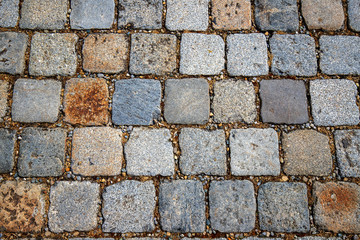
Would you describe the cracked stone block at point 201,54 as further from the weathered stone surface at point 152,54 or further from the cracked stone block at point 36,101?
the cracked stone block at point 36,101

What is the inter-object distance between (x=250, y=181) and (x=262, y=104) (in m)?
0.66

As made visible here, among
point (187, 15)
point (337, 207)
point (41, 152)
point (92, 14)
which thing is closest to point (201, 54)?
point (187, 15)

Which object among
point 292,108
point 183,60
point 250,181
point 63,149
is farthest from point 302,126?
point 63,149

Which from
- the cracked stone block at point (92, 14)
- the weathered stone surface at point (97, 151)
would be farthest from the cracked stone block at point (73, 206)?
the cracked stone block at point (92, 14)

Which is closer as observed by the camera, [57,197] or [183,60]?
[57,197]

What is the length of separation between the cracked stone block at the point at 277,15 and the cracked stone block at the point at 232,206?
1.43 metres

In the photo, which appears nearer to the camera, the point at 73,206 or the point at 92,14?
the point at 73,206

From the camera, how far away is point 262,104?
231cm

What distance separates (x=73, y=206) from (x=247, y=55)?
1.94 m

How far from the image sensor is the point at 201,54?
238 cm

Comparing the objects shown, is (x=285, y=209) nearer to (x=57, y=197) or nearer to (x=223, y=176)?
(x=223, y=176)

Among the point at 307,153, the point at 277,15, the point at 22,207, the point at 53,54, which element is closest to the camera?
the point at 22,207

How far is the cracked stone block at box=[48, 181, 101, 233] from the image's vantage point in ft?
6.96

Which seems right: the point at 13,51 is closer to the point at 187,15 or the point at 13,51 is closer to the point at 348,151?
the point at 187,15
